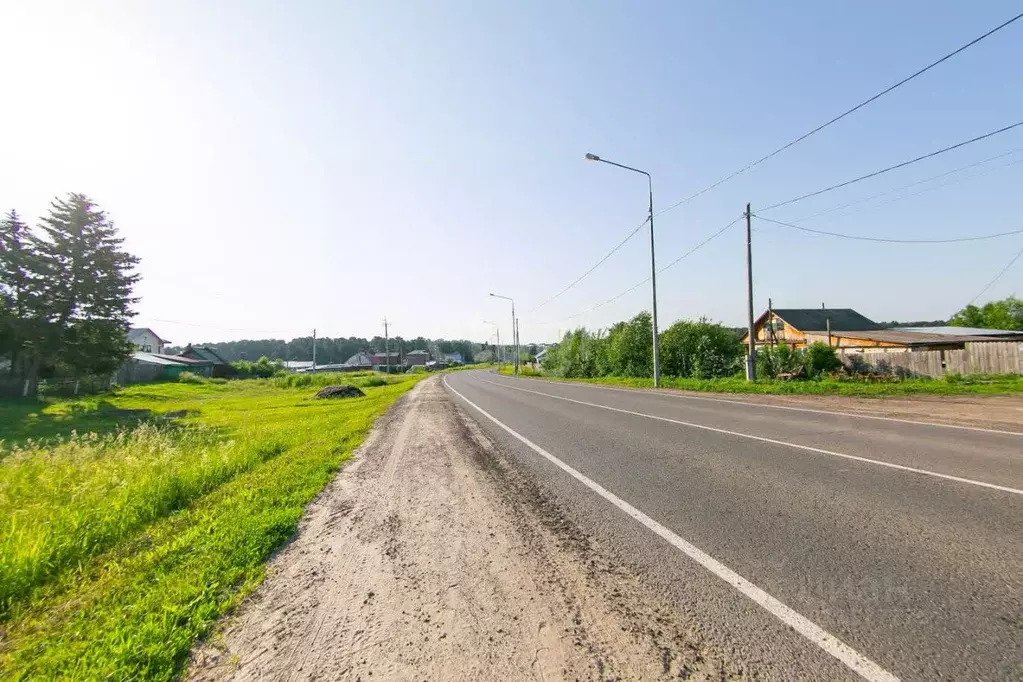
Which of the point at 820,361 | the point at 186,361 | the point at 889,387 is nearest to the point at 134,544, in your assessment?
the point at 889,387

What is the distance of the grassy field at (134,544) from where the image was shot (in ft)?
9.00

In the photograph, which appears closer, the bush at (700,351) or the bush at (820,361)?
the bush at (820,361)

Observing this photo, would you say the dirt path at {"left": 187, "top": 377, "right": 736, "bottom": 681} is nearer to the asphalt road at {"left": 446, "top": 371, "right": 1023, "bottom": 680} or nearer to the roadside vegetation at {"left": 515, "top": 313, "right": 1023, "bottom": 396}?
the asphalt road at {"left": 446, "top": 371, "right": 1023, "bottom": 680}

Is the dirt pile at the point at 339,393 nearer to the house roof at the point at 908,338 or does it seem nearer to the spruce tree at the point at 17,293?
the spruce tree at the point at 17,293

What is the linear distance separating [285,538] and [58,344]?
38.1 metres

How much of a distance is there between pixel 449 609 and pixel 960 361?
2623 cm

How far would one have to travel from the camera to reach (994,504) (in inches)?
176

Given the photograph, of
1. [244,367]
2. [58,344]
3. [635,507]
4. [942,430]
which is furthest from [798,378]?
[244,367]

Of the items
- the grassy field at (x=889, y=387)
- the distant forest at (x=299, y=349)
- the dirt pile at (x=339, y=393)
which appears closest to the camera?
the grassy field at (x=889, y=387)

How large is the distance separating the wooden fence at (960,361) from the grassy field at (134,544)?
2427cm

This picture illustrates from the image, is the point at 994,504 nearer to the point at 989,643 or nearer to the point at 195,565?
the point at 989,643

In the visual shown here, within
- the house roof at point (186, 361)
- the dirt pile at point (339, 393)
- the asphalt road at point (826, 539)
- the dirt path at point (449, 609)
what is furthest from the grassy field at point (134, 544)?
the house roof at point (186, 361)

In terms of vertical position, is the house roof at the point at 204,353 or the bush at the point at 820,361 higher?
the house roof at the point at 204,353

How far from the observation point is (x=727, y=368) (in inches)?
1067
